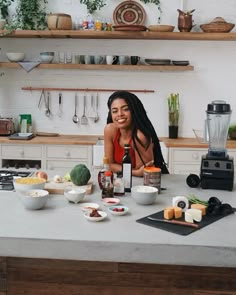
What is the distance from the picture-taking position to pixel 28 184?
2275 mm

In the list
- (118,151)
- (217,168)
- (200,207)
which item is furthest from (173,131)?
(200,207)

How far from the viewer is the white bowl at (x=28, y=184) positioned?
226cm

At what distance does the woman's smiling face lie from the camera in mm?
2670

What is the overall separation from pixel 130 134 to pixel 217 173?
0.57 meters

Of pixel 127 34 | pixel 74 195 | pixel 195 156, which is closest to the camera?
pixel 74 195

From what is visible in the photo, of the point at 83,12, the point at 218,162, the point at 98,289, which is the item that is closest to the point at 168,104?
the point at 83,12

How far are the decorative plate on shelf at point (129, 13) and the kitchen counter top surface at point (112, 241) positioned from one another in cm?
337

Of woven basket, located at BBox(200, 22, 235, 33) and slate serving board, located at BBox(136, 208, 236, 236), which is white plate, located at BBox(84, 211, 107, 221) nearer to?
slate serving board, located at BBox(136, 208, 236, 236)

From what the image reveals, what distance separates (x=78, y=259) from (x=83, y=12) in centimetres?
380

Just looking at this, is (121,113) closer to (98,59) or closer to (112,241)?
(112,241)

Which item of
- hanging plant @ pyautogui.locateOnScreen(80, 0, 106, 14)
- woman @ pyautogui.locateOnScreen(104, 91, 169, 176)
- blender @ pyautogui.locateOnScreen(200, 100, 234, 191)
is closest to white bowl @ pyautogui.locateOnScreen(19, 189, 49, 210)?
woman @ pyautogui.locateOnScreen(104, 91, 169, 176)

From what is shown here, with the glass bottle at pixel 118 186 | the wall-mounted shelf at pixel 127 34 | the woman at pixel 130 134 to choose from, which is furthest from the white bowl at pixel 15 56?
the glass bottle at pixel 118 186

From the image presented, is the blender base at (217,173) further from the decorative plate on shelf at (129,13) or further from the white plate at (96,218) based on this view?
the decorative plate on shelf at (129,13)

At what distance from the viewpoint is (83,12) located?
502cm
